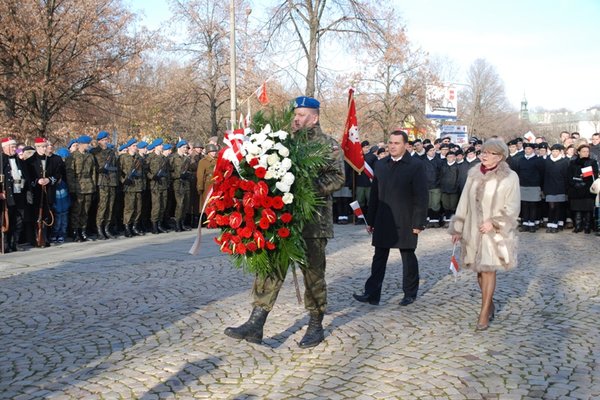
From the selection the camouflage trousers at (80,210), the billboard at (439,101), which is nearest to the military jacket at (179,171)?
the camouflage trousers at (80,210)

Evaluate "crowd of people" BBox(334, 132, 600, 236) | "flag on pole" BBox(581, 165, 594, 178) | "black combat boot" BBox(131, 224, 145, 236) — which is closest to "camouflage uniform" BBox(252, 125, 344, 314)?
"crowd of people" BBox(334, 132, 600, 236)

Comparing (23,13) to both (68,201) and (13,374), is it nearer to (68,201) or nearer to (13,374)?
(68,201)

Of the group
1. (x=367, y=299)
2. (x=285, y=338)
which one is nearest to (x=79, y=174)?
(x=367, y=299)

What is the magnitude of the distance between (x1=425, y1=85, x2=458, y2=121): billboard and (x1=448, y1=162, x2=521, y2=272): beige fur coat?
31471mm

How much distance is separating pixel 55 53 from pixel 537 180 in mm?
16853

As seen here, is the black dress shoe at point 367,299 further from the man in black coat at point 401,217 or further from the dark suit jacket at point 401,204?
the dark suit jacket at point 401,204

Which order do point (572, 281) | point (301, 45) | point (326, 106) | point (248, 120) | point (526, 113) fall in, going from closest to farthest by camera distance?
point (248, 120), point (572, 281), point (301, 45), point (326, 106), point (526, 113)

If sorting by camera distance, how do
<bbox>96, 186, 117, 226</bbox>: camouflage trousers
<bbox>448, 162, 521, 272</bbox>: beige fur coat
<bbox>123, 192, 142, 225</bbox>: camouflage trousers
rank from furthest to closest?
<bbox>123, 192, 142, 225</bbox>: camouflage trousers → <bbox>96, 186, 117, 226</bbox>: camouflage trousers → <bbox>448, 162, 521, 272</bbox>: beige fur coat

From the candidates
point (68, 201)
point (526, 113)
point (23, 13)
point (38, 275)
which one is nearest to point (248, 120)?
point (38, 275)

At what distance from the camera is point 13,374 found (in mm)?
4934

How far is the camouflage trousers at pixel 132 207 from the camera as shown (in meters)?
14.1

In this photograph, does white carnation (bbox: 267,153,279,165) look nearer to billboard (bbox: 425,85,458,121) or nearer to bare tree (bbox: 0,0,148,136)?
bare tree (bbox: 0,0,148,136)

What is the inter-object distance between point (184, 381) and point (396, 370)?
5.55 ft

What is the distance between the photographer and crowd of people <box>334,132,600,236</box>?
14.9m
